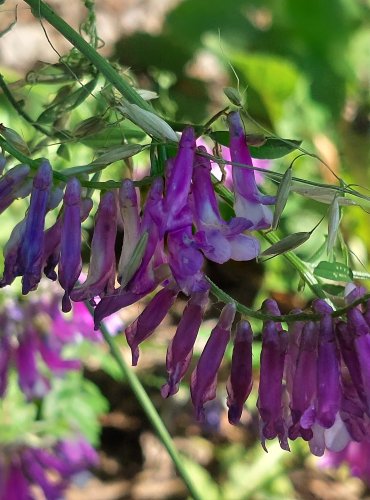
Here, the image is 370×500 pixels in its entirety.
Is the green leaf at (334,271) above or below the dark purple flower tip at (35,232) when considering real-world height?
below

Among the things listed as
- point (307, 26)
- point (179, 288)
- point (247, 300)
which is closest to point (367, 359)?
point (179, 288)

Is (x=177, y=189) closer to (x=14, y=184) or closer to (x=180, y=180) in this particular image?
(x=180, y=180)

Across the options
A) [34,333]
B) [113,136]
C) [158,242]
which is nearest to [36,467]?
[34,333]

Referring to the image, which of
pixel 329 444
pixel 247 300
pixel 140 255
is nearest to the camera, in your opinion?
pixel 140 255

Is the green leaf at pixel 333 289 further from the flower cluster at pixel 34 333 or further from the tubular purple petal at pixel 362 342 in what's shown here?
the flower cluster at pixel 34 333

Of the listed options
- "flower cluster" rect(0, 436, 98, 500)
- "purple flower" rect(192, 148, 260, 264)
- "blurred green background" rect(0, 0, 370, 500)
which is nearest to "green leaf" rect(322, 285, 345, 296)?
"purple flower" rect(192, 148, 260, 264)

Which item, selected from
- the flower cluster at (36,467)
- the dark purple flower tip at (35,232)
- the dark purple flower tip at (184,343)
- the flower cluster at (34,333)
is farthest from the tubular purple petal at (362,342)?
the flower cluster at (36,467)

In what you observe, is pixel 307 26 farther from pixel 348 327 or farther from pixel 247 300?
pixel 348 327
